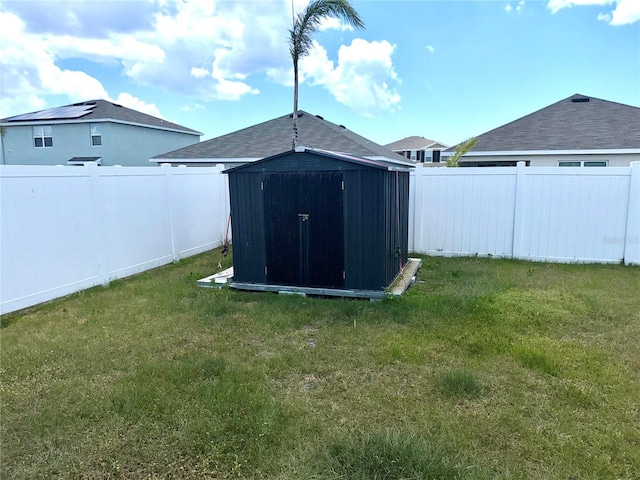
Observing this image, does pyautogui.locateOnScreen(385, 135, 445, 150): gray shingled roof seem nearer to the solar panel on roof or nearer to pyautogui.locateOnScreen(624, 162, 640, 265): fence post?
the solar panel on roof

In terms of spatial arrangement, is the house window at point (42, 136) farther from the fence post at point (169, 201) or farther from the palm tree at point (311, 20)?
the palm tree at point (311, 20)

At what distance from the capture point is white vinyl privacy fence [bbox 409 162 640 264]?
681 centimetres

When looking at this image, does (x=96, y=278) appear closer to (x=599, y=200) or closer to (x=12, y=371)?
(x=12, y=371)

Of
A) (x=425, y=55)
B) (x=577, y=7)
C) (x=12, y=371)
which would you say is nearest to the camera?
(x=12, y=371)

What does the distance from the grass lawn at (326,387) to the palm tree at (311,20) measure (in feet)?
19.3

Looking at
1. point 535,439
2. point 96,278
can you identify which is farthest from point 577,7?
Answer: point 96,278

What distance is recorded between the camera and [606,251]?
6.95m

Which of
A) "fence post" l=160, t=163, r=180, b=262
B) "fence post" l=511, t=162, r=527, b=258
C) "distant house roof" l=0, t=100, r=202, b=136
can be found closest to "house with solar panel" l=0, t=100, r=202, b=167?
"distant house roof" l=0, t=100, r=202, b=136

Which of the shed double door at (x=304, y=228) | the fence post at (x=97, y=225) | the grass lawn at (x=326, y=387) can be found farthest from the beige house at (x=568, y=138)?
the fence post at (x=97, y=225)

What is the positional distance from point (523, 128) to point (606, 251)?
274 inches

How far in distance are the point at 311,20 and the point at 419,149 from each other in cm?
2131

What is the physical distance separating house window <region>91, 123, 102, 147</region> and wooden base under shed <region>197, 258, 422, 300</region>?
1557 cm

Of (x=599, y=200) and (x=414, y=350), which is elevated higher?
(x=599, y=200)

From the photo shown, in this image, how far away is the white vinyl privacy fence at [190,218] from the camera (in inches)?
199
